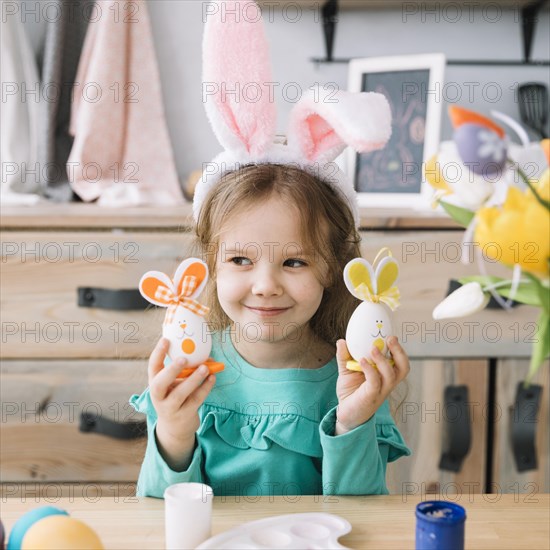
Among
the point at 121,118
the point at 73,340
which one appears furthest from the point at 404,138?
the point at 73,340

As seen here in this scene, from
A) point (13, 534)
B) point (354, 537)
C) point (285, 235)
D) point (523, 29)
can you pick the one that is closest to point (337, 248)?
point (285, 235)

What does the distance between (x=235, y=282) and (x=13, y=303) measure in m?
0.80

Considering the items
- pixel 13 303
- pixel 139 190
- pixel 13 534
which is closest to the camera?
pixel 13 534

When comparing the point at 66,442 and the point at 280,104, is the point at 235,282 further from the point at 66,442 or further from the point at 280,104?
the point at 280,104

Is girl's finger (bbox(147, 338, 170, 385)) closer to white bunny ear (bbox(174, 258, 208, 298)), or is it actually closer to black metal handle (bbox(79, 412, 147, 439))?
white bunny ear (bbox(174, 258, 208, 298))

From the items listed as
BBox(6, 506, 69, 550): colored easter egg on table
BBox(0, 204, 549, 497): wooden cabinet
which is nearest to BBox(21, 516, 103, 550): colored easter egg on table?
BBox(6, 506, 69, 550): colored easter egg on table

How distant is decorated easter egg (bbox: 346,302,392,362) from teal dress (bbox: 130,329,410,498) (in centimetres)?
11

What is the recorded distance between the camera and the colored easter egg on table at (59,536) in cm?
61

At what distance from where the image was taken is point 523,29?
6.59 feet

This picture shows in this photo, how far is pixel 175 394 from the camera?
Result: 0.85 metres

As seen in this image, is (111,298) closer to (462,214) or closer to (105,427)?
(105,427)

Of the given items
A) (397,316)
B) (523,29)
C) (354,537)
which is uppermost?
(523,29)

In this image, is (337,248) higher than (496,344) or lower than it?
higher

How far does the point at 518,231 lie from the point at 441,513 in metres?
A: 0.28
